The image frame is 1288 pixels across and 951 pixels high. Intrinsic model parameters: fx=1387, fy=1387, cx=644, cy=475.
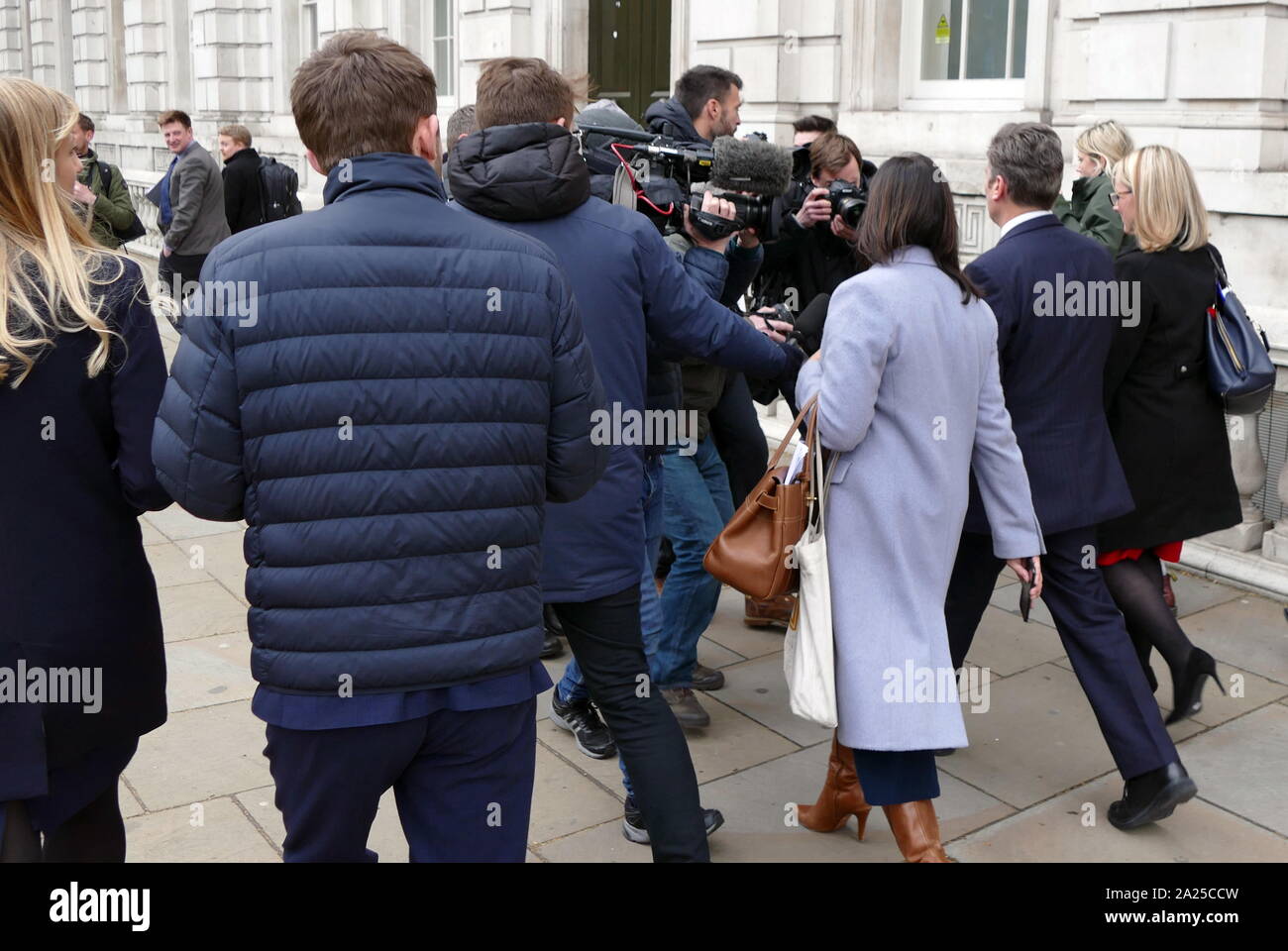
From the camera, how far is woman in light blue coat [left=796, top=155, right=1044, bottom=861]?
3.33 meters

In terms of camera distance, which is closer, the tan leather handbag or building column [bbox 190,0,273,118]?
the tan leather handbag

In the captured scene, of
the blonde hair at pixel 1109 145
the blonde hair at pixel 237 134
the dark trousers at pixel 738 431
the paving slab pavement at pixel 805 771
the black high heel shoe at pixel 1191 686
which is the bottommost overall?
the paving slab pavement at pixel 805 771

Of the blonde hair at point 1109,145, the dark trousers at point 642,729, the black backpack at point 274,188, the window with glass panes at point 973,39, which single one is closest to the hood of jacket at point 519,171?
the dark trousers at point 642,729

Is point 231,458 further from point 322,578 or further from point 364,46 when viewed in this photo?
point 364,46

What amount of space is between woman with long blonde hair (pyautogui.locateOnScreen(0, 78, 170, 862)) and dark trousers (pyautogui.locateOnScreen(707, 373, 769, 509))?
8.78ft

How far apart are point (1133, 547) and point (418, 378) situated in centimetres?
294

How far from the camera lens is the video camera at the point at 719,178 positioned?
3.90 meters

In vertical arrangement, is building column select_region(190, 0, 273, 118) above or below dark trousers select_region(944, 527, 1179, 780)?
above

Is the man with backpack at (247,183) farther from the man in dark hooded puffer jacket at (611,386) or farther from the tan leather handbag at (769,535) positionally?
the tan leather handbag at (769,535)

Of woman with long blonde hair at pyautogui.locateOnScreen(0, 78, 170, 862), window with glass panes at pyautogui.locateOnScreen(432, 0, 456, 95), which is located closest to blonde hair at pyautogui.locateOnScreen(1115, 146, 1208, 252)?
woman with long blonde hair at pyautogui.locateOnScreen(0, 78, 170, 862)

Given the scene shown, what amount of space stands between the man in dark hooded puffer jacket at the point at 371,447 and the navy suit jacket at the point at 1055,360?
1824 mm

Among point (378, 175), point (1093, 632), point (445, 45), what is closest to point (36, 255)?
point (378, 175)

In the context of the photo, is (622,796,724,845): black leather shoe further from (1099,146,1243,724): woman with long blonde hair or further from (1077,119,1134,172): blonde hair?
(1077,119,1134,172): blonde hair

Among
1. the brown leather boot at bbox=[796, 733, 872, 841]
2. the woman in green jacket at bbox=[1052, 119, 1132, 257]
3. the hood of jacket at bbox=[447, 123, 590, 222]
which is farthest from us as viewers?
the woman in green jacket at bbox=[1052, 119, 1132, 257]
